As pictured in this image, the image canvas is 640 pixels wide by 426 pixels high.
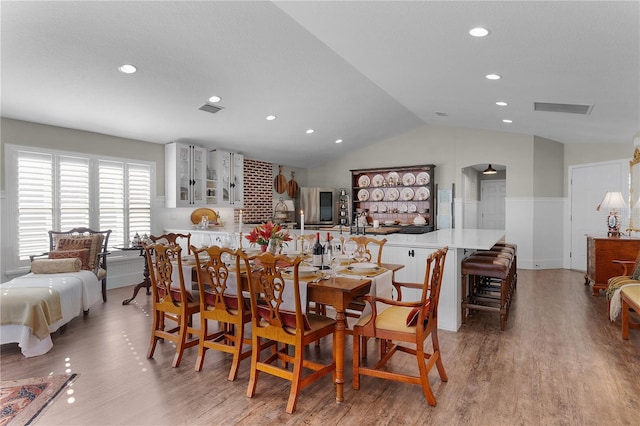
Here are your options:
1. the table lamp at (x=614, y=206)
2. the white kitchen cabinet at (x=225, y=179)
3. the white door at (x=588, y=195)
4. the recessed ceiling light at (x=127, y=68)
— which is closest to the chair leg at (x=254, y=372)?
the recessed ceiling light at (x=127, y=68)

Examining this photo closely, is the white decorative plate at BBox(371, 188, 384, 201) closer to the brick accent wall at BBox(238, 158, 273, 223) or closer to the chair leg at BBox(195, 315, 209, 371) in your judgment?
the brick accent wall at BBox(238, 158, 273, 223)

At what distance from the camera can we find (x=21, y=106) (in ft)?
14.9

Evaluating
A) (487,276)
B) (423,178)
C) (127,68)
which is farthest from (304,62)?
(423,178)

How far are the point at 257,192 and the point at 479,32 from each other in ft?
20.9

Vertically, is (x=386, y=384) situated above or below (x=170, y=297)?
below

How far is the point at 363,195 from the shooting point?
9391mm

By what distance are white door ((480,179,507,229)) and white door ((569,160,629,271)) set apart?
340 centimetres

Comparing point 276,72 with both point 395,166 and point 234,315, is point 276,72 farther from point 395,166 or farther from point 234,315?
point 395,166

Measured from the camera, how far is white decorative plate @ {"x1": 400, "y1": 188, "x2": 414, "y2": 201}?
888 cm

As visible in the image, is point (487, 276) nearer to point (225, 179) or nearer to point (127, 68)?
point (127, 68)

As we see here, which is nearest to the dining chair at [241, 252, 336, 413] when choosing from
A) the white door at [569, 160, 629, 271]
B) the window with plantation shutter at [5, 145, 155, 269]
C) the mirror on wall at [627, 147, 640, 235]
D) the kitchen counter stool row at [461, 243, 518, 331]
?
the kitchen counter stool row at [461, 243, 518, 331]

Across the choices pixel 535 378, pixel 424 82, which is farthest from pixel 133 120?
pixel 535 378

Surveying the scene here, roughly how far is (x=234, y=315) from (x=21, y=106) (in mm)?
3914

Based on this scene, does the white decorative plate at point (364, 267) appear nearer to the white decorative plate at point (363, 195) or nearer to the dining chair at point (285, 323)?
the dining chair at point (285, 323)
